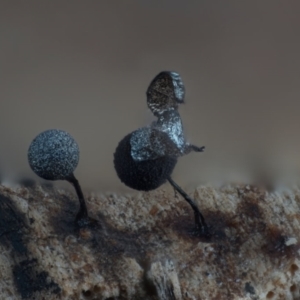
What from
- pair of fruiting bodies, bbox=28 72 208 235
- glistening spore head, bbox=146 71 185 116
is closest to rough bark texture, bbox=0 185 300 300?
pair of fruiting bodies, bbox=28 72 208 235

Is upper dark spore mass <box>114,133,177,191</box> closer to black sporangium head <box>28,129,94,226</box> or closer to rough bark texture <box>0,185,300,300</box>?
black sporangium head <box>28,129,94,226</box>

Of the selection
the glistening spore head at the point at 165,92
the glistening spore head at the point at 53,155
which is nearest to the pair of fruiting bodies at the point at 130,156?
the glistening spore head at the point at 53,155

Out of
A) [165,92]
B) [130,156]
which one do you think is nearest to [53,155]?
[130,156]

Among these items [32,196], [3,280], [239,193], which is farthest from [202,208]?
[3,280]

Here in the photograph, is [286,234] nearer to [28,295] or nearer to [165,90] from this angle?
[165,90]

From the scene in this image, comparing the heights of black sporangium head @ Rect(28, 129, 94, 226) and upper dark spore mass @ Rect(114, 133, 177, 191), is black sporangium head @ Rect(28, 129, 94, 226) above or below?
above

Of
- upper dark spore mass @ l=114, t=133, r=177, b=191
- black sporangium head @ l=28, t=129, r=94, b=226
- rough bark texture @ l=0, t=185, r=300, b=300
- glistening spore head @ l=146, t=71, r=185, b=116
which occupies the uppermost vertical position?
glistening spore head @ l=146, t=71, r=185, b=116
